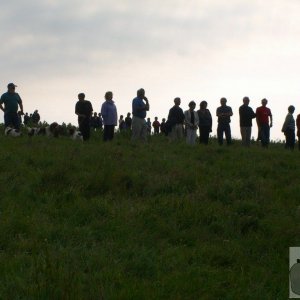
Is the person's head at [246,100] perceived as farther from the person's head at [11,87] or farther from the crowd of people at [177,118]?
the person's head at [11,87]

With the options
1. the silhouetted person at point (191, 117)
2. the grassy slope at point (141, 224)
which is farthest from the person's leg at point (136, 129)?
the grassy slope at point (141, 224)

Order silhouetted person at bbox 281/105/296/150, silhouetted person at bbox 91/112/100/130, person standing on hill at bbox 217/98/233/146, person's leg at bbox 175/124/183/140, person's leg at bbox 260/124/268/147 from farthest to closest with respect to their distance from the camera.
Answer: silhouetted person at bbox 91/112/100/130 < person's leg at bbox 175/124/183/140 < person's leg at bbox 260/124/268/147 < silhouetted person at bbox 281/105/296/150 < person standing on hill at bbox 217/98/233/146

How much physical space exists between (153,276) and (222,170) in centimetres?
683

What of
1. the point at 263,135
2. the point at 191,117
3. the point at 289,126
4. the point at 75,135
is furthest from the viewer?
the point at 263,135

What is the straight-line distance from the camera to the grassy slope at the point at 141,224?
23.3 ft

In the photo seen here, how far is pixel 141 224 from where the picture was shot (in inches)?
375

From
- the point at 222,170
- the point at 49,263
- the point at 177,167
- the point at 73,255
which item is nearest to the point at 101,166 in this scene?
the point at 177,167

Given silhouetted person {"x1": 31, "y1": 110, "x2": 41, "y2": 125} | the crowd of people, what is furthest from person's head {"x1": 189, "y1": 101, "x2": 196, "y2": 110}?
silhouetted person {"x1": 31, "y1": 110, "x2": 41, "y2": 125}

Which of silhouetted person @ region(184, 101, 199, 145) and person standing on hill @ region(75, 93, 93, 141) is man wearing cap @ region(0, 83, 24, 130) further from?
silhouetted person @ region(184, 101, 199, 145)

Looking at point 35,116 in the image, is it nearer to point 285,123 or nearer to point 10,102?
point 10,102

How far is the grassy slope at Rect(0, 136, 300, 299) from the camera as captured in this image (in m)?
7.11

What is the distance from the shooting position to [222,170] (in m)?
14.0

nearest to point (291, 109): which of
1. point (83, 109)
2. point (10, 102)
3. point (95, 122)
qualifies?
point (83, 109)

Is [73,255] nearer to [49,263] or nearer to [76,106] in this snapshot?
[49,263]
